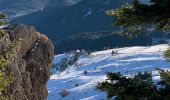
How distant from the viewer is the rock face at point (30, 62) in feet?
153

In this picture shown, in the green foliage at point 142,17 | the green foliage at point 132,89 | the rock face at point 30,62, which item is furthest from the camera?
the rock face at point 30,62

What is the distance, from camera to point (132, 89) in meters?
15.4

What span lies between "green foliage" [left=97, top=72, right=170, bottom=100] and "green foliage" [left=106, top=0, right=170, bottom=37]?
143 centimetres

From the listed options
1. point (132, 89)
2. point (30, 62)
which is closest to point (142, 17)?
point (132, 89)

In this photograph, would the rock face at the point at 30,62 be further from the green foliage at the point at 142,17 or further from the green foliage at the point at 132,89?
the green foliage at the point at 142,17

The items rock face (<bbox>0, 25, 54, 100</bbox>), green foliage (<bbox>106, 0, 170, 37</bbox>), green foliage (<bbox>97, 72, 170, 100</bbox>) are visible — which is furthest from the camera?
rock face (<bbox>0, 25, 54, 100</bbox>)

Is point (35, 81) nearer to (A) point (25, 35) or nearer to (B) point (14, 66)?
(A) point (25, 35)

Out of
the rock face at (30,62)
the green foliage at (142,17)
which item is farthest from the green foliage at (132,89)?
the rock face at (30,62)

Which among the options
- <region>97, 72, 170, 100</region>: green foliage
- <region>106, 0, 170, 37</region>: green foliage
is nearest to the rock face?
<region>97, 72, 170, 100</region>: green foliage

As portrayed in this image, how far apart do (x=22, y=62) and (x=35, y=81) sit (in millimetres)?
4115

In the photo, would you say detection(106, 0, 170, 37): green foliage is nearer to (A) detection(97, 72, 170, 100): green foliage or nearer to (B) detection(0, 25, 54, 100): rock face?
(A) detection(97, 72, 170, 100): green foliage

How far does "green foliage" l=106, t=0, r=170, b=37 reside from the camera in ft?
49.7

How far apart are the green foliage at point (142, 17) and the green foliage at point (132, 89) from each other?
143 centimetres

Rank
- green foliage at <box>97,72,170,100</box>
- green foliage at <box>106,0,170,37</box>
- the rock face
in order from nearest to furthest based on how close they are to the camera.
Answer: green foliage at <box>97,72,170,100</box> < green foliage at <box>106,0,170,37</box> < the rock face
